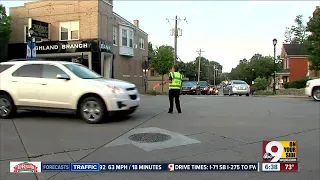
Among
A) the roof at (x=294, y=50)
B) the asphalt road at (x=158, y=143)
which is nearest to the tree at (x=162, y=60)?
the roof at (x=294, y=50)

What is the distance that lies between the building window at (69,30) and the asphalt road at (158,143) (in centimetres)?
1860

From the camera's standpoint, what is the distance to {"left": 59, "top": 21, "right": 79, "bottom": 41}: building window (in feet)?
90.1

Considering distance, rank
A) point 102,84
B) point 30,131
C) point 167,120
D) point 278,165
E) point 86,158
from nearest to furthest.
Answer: point 278,165 < point 86,158 < point 30,131 < point 102,84 < point 167,120

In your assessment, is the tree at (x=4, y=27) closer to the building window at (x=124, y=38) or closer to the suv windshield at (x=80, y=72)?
the building window at (x=124, y=38)

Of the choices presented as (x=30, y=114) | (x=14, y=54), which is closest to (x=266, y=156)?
(x=30, y=114)

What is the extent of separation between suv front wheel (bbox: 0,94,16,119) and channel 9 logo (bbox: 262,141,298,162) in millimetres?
8365

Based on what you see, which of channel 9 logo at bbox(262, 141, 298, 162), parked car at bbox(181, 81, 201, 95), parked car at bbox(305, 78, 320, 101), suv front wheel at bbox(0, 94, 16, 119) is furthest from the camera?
parked car at bbox(181, 81, 201, 95)

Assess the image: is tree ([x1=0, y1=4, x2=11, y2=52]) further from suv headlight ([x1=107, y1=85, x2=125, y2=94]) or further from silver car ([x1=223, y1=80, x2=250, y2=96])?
suv headlight ([x1=107, y1=85, x2=125, y2=94])

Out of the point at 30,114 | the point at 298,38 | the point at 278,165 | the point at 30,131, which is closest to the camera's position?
the point at 278,165

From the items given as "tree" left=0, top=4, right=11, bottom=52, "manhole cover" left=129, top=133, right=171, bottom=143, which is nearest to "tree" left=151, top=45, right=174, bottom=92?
"tree" left=0, top=4, right=11, bottom=52

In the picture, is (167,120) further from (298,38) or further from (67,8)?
(298,38)

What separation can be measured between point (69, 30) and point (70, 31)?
0.12m

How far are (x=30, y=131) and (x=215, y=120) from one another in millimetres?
4936

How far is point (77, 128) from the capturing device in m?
7.89
